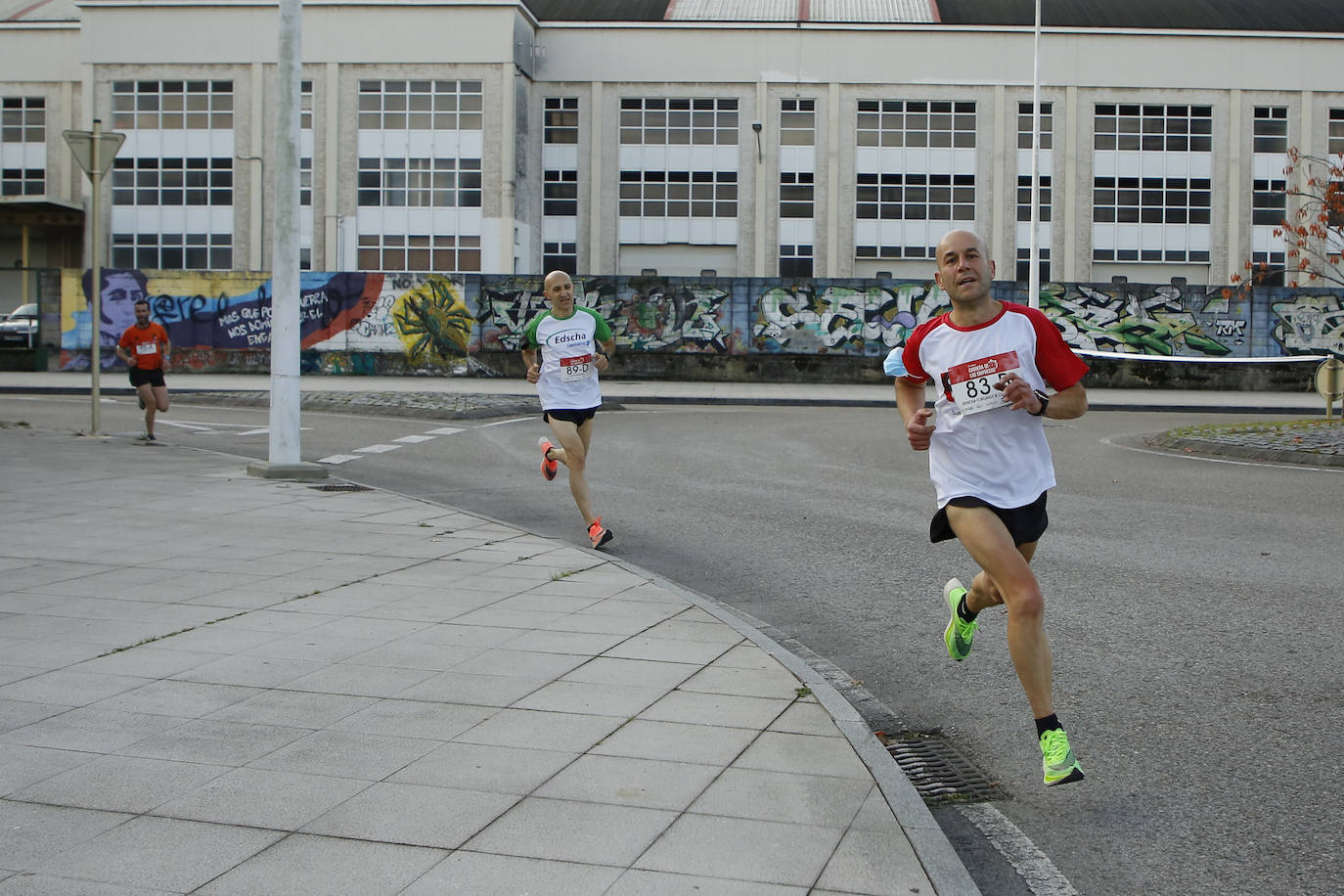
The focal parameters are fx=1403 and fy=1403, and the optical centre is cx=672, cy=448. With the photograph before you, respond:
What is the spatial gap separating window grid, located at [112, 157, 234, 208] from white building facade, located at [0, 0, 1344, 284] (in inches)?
3.1

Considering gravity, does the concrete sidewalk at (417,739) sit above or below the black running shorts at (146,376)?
below

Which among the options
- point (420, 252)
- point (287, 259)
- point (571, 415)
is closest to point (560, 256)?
point (420, 252)

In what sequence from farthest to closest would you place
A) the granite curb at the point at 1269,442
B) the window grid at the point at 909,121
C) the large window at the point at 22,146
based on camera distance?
1. the large window at the point at 22,146
2. the window grid at the point at 909,121
3. the granite curb at the point at 1269,442

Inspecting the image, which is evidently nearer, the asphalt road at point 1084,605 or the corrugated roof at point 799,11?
the asphalt road at point 1084,605

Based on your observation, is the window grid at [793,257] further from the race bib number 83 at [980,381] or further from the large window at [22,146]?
the race bib number 83 at [980,381]

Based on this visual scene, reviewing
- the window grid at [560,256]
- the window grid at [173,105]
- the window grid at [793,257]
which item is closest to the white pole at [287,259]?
the window grid at [560,256]

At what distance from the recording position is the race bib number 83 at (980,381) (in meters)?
4.77

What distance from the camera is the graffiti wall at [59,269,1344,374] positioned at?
105 ft

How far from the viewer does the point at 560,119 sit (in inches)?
2060

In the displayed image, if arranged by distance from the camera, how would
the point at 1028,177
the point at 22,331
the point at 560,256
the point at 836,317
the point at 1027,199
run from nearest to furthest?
1. the point at 22,331
2. the point at 836,317
3. the point at 1028,177
4. the point at 1027,199
5. the point at 560,256

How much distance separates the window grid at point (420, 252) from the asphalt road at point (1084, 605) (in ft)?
107

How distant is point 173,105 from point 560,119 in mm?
13851

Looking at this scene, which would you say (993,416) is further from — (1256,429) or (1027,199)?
(1027,199)

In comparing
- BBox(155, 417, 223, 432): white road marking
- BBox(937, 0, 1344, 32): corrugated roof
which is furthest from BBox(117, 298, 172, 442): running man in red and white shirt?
BBox(937, 0, 1344, 32): corrugated roof
